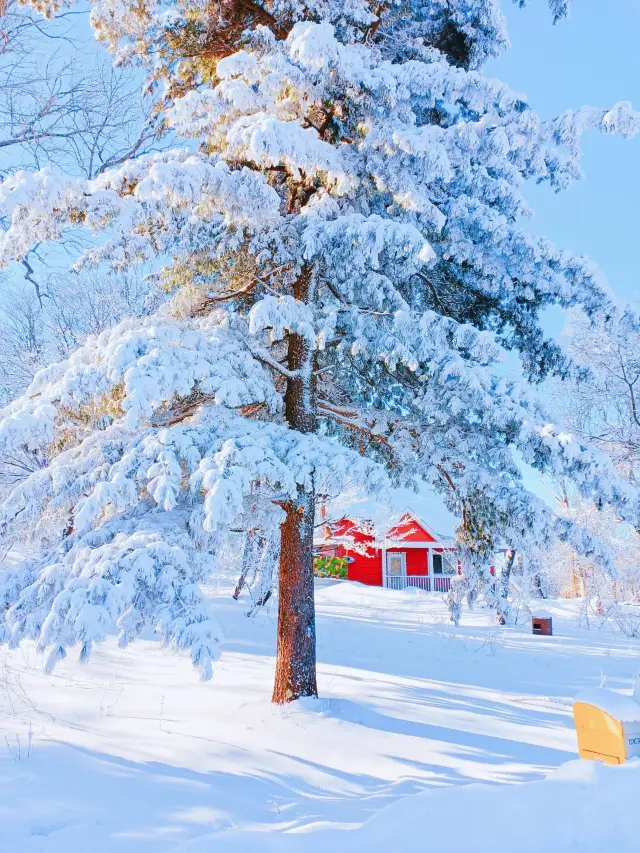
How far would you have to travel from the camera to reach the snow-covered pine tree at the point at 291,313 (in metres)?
6.03

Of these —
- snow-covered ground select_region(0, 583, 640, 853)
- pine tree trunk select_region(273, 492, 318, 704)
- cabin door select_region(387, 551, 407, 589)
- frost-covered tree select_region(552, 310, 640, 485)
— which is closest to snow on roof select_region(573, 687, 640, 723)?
snow-covered ground select_region(0, 583, 640, 853)

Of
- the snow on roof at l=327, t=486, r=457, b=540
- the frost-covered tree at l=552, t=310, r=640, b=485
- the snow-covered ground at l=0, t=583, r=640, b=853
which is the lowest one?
the snow-covered ground at l=0, t=583, r=640, b=853

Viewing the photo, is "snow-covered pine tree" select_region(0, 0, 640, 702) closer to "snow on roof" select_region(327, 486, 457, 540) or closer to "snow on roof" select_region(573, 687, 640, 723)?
"snow on roof" select_region(573, 687, 640, 723)

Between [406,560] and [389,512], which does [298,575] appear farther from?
[406,560]

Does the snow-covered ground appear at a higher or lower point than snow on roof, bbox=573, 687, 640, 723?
lower

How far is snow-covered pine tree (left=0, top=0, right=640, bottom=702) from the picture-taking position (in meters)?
6.03

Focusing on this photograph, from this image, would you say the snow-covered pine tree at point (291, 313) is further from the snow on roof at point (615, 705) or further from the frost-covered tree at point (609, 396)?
the frost-covered tree at point (609, 396)

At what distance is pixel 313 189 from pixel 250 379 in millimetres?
3286

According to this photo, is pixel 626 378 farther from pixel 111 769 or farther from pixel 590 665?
pixel 111 769

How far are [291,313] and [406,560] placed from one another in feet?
83.0

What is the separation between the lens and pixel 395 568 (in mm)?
30578

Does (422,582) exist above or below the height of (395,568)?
below

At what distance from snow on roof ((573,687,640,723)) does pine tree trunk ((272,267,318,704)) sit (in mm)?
4119

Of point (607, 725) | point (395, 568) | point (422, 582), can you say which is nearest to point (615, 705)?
point (607, 725)
